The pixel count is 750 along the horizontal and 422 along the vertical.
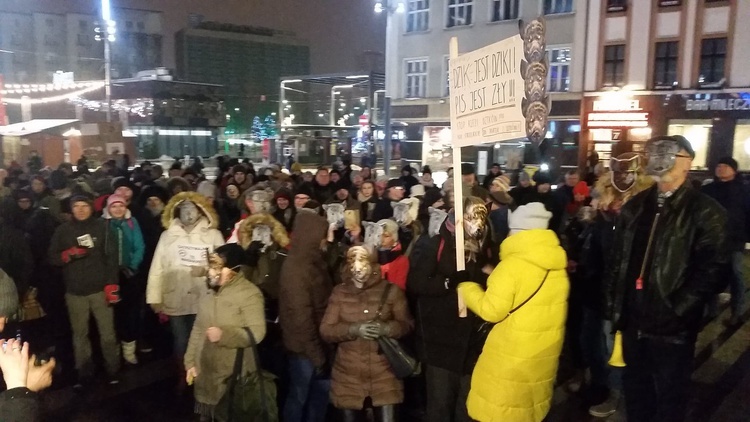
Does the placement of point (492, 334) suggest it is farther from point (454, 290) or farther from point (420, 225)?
point (420, 225)

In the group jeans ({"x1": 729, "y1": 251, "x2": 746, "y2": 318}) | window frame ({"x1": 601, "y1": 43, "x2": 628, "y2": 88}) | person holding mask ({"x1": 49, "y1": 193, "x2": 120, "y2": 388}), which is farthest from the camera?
window frame ({"x1": 601, "y1": 43, "x2": 628, "y2": 88})

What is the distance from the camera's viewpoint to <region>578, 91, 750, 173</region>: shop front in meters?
21.3

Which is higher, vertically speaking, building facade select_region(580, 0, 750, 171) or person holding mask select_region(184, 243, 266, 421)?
building facade select_region(580, 0, 750, 171)

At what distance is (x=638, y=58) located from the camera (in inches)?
914

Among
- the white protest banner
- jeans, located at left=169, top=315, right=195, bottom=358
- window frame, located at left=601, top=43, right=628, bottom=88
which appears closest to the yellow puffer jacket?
the white protest banner

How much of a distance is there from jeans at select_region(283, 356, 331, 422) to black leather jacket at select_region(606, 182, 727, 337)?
2.25m

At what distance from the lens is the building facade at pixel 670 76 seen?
70.1ft

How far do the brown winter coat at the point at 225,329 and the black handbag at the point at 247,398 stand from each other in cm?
7

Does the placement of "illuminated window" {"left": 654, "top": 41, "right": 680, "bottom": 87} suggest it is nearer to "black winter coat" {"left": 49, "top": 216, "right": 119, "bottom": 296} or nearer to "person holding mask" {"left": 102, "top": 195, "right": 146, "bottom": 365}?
"person holding mask" {"left": 102, "top": 195, "right": 146, "bottom": 365}

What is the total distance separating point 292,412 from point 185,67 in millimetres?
107161

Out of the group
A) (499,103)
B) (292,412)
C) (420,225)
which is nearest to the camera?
(499,103)

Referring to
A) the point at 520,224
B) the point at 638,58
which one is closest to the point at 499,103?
the point at 520,224

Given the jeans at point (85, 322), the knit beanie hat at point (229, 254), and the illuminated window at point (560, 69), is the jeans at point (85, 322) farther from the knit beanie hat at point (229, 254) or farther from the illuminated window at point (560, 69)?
the illuminated window at point (560, 69)

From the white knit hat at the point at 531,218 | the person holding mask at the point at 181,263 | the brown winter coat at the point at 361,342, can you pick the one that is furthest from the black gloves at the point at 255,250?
the white knit hat at the point at 531,218
